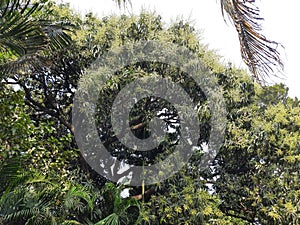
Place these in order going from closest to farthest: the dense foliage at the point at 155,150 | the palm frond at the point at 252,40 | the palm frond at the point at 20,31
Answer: the palm frond at the point at 252,40 → the palm frond at the point at 20,31 → the dense foliage at the point at 155,150

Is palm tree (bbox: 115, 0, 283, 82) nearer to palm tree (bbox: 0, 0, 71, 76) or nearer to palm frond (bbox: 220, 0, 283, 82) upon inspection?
palm frond (bbox: 220, 0, 283, 82)

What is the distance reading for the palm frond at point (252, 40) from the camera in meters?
2.41

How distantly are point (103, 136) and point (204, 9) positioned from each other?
6.78 metres

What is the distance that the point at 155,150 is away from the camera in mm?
9203

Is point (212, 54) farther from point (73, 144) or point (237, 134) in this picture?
point (73, 144)

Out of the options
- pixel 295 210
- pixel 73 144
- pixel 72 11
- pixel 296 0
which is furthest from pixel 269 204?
pixel 296 0

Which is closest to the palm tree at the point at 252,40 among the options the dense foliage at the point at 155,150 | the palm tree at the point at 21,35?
the palm tree at the point at 21,35

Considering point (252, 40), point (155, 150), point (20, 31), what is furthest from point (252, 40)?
point (155, 150)

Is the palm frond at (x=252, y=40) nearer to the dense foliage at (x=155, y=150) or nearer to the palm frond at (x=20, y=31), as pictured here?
the palm frond at (x=20, y=31)

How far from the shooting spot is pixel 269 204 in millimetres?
8164

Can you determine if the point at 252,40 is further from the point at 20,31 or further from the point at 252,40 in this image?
the point at 20,31

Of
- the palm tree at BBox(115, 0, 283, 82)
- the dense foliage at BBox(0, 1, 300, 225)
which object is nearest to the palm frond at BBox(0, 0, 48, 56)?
the palm tree at BBox(115, 0, 283, 82)

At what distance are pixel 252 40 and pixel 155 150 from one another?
6803 mm

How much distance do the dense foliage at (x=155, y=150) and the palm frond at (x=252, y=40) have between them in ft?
14.8
